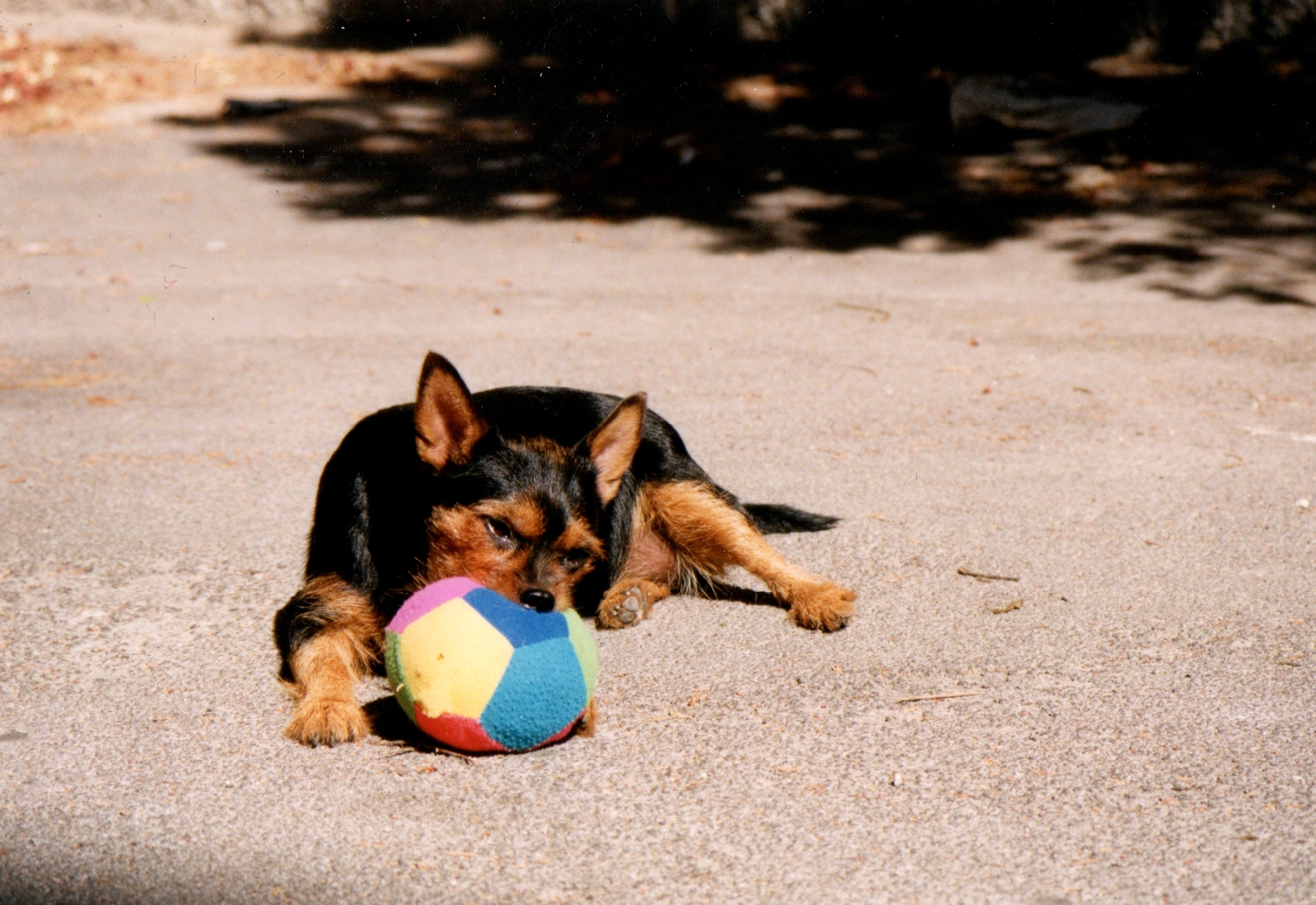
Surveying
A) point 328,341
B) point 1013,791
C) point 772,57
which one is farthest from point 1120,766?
point 772,57

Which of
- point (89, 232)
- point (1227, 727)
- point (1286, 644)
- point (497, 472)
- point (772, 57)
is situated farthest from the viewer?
point (772, 57)

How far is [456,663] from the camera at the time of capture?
3.24 meters

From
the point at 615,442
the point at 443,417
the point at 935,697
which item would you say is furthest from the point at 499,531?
the point at 935,697

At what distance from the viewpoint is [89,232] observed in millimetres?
11148

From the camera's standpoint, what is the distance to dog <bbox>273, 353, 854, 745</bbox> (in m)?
3.73

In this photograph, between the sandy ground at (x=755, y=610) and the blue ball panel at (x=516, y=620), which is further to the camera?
A: the blue ball panel at (x=516, y=620)

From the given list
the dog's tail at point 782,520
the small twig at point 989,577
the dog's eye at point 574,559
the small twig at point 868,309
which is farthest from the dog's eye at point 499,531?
the small twig at point 868,309

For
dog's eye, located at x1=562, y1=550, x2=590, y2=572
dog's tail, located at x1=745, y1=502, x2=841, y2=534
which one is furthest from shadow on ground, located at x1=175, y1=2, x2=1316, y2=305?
dog's eye, located at x1=562, y1=550, x2=590, y2=572

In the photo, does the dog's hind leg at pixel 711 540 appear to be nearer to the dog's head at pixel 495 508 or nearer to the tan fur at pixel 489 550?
the dog's head at pixel 495 508

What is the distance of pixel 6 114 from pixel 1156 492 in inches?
529

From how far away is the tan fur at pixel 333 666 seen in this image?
348 cm

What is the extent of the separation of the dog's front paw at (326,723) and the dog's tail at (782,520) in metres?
2.02

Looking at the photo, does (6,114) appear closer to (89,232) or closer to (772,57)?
(89,232)

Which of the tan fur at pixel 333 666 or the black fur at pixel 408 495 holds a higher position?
the black fur at pixel 408 495
